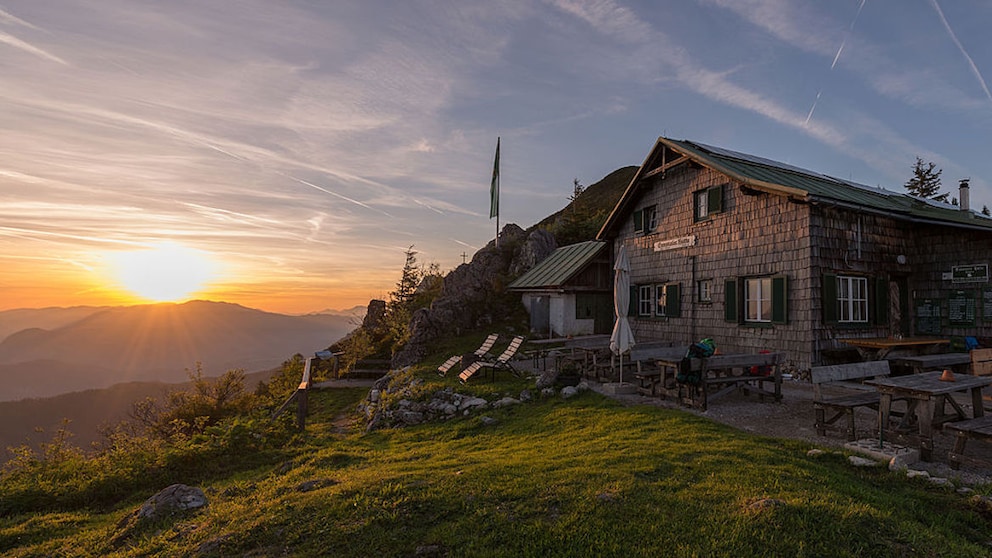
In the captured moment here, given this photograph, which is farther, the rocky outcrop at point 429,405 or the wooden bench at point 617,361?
the wooden bench at point 617,361

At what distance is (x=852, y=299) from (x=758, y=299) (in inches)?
98.8

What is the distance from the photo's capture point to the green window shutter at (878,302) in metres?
14.1

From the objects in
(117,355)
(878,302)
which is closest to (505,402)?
(878,302)

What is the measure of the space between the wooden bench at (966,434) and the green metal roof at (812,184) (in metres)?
8.28

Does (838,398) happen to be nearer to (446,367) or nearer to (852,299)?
(852,299)

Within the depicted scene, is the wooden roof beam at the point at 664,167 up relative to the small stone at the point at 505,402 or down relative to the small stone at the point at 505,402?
up

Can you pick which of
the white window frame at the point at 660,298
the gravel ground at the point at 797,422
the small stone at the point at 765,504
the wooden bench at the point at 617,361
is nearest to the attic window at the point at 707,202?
the white window frame at the point at 660,298

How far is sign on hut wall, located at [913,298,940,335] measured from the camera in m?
14.2

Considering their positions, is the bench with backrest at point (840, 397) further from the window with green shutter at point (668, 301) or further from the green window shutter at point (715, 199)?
the window with green shutter at point (668, 301)

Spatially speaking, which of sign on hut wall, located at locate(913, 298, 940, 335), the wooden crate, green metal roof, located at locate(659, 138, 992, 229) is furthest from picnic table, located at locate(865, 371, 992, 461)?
sign on hut wall, located at locate(913, 298, 940, 335)

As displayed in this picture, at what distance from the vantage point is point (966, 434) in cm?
572

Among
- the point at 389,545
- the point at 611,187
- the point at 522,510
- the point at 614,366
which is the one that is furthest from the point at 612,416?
the point at 611,187

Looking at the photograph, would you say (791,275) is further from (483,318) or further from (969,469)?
(483,318)

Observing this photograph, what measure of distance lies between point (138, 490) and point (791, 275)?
1620cm
